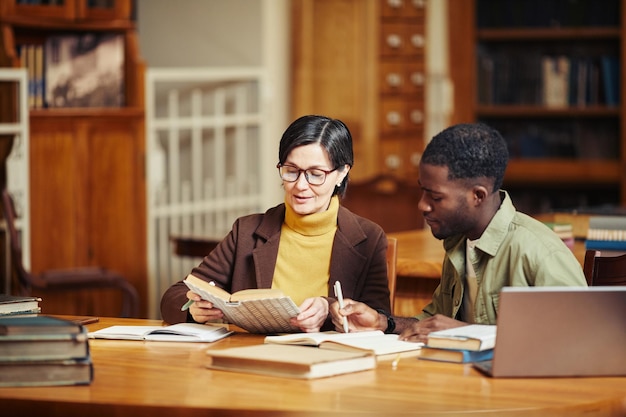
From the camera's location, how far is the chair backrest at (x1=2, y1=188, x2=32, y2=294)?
457 cm

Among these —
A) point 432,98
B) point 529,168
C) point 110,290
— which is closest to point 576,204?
point 529,168

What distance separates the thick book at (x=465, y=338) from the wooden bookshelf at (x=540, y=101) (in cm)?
504

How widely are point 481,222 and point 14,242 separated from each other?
2659mm

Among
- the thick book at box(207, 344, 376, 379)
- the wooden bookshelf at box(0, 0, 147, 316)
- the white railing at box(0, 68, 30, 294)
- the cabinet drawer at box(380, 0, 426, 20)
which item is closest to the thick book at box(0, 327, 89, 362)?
the thick book at box(207, 344, 376, 379)

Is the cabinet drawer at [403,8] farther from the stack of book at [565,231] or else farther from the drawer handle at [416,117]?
the stack of book at [565,231]

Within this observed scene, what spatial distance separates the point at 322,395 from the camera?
194 cm

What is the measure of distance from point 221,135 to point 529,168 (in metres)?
2.19

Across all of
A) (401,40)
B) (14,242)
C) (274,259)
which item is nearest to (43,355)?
(274,259)

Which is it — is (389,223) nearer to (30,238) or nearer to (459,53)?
(30,238)

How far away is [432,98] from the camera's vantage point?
7199mm

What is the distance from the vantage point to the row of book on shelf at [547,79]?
23.3 feet

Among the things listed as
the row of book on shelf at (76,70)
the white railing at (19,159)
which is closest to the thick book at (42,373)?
the white railing at (19,159)

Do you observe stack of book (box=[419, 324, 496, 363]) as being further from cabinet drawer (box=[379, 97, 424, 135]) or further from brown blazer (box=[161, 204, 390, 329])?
cabinet drawer (box=[379, 97, 424, 135])

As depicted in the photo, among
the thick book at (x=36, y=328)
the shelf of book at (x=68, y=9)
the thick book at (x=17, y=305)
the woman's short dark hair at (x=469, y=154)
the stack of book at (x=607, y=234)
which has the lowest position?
the thick book at (x=17, y=305)
